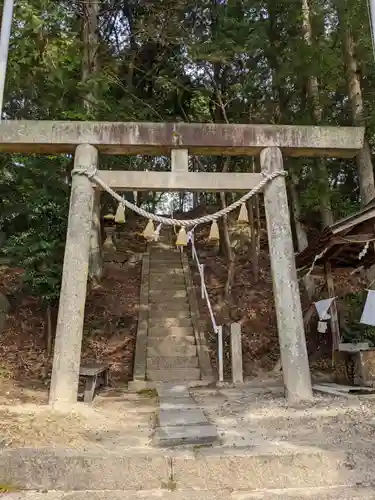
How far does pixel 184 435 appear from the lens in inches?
159

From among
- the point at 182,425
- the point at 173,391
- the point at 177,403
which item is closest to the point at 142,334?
the point at 173,391

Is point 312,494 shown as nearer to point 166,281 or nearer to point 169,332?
point 169,332

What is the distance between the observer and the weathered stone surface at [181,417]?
461 centimetres

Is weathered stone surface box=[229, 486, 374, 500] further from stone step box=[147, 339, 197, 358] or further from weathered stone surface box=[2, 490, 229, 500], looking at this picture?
stone step box=[147, 339, 197, 358]

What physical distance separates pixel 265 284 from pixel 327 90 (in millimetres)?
6156

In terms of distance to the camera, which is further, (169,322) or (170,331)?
(169,322)

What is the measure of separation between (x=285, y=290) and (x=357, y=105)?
18.1 feet

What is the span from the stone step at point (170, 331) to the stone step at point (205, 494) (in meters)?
6.94

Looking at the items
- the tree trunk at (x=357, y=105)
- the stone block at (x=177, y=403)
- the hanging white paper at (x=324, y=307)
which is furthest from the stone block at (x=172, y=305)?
the tree trunk at (x=357, y=105)

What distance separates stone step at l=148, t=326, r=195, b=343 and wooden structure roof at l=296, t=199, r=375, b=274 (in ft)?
10.2

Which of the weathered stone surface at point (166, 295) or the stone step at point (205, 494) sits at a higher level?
the weathered stone surface at point (166, 295)

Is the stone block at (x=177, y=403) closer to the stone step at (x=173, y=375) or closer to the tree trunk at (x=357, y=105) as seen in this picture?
the stone step at (x=173, y=375)

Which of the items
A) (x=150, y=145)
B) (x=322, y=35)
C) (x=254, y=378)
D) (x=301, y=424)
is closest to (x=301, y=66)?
(x=322, y=35)

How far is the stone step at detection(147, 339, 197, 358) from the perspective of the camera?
965 cm
